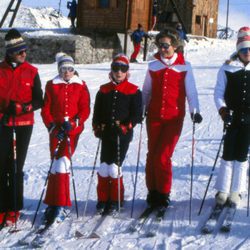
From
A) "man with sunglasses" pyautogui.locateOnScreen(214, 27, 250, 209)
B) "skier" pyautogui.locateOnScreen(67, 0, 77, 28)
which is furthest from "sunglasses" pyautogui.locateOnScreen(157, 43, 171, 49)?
"skier" pyautogui.locateOnScreen(67, 0, 77, 28)

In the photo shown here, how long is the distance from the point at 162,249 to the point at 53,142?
152cm

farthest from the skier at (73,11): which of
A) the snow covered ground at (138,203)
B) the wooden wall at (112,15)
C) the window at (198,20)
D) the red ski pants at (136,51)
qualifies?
the snow covered ground at (138,203)

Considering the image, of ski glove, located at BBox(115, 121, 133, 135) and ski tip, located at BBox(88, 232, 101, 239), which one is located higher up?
ski glove, located at BBox(115, 121, 133, 135)

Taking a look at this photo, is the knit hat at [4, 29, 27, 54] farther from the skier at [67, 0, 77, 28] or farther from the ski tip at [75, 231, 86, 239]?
the skier at [67, 0, 77, 28]

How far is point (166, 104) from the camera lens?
5.16 metres

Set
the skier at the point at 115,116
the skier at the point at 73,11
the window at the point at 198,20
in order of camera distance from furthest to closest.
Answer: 1. the window at the point at 198,20
2. the skier at the point at 73,11
3. the skier at the point at 115,116

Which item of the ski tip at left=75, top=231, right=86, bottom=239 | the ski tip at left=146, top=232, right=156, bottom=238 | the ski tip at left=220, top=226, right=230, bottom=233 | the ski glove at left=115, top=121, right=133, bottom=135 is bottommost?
the ski tip at left=75, top=231, right=86, bottom=239

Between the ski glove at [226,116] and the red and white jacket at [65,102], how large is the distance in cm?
137

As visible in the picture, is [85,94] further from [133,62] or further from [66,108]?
[133,62]

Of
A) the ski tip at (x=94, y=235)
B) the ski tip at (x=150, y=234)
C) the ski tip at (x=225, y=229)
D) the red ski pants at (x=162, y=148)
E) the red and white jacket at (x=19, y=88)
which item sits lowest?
the ski tip at (x=94, y=235)

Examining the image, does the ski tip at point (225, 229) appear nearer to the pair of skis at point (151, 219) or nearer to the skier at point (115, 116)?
the pair of skis at point (151, 219)

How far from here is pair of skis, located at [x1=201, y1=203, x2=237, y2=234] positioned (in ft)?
15.6

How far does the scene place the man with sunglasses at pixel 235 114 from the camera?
5047 millimetres

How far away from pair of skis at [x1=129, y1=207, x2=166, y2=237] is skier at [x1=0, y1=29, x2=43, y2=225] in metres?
1.21
